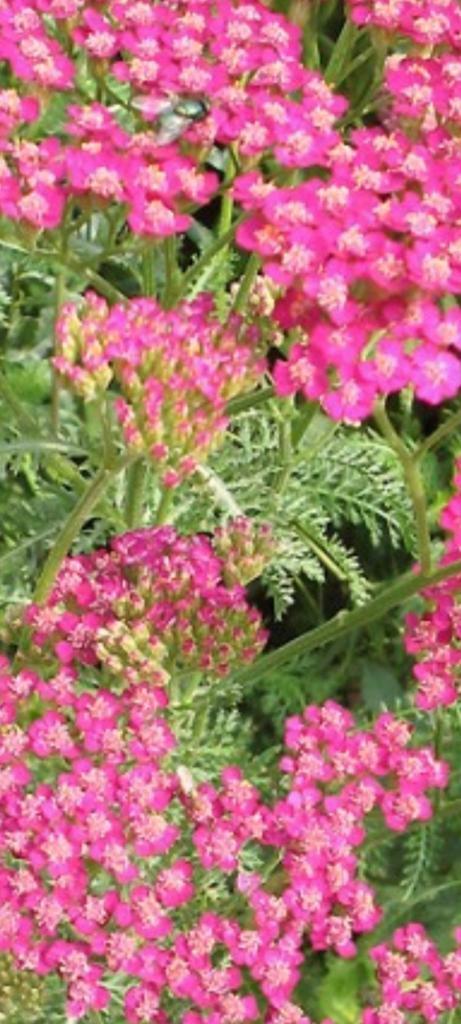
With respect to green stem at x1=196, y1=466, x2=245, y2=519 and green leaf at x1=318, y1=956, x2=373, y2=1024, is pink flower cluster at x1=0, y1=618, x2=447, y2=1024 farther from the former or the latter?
green leaf at x1=318, y1=956, x2=373, y2=1024

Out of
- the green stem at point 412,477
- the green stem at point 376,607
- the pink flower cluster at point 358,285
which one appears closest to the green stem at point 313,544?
the green stem at point 376,607

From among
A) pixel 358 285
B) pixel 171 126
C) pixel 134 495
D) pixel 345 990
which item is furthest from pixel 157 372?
pixel 345 990

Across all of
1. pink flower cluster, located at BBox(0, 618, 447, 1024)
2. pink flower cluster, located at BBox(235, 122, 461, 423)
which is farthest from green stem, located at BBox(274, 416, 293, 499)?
pink flower cluster, located at BBox(235, 122, 461, 423)

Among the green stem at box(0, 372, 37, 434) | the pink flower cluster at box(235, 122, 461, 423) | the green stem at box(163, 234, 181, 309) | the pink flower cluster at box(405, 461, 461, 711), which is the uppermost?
the pink flower cluster at box(235, 122, 461, 423)

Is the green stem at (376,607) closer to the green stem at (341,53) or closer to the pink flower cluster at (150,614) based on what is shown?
the pink flower cluster at (150,614)

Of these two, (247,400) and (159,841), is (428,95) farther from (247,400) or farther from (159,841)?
(159,841)

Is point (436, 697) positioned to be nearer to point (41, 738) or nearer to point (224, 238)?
point (41, 738)

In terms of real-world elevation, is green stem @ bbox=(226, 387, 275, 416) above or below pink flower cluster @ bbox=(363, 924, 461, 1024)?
above
